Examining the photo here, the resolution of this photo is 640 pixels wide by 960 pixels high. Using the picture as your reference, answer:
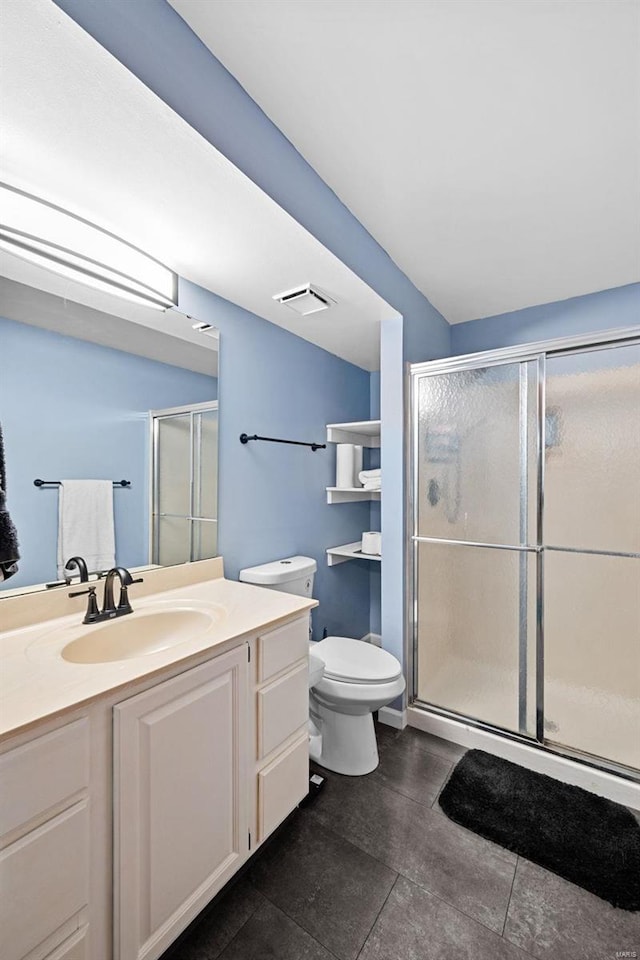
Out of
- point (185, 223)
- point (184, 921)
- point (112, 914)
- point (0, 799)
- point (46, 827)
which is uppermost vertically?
point (185, 223)

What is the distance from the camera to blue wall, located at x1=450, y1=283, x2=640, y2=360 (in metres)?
2.29

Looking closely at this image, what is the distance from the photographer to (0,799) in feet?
2.37

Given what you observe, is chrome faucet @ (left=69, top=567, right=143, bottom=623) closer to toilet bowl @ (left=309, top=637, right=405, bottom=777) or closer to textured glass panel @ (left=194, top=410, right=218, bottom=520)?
textured glass panel @ (left=194, top=410, right=218, bottom=520)

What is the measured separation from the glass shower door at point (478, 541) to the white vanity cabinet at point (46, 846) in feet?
5.67

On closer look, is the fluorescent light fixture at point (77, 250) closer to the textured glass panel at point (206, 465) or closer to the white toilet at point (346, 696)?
the textured glass panel at point (206, 465)

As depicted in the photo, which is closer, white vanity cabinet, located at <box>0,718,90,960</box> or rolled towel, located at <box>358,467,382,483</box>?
white vanity cabinet, located at <box>0,718,90,960</box>

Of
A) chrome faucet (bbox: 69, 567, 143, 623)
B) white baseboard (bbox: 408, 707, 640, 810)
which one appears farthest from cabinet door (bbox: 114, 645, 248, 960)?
white baseboard (bbox: 408, 707, 640, 810)

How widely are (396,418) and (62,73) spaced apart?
5.68 feet

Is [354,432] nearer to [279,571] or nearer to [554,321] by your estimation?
[279,571]

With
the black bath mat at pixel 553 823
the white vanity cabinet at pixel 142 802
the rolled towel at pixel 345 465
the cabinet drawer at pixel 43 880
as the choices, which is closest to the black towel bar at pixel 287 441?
the rolled towel at pixel 345 465

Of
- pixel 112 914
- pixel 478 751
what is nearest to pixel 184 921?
pixel 112 914

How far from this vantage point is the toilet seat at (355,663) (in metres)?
1.75

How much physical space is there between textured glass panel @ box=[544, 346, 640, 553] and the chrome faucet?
1.80 m

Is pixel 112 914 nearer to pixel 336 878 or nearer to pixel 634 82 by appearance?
pixel 336 878
